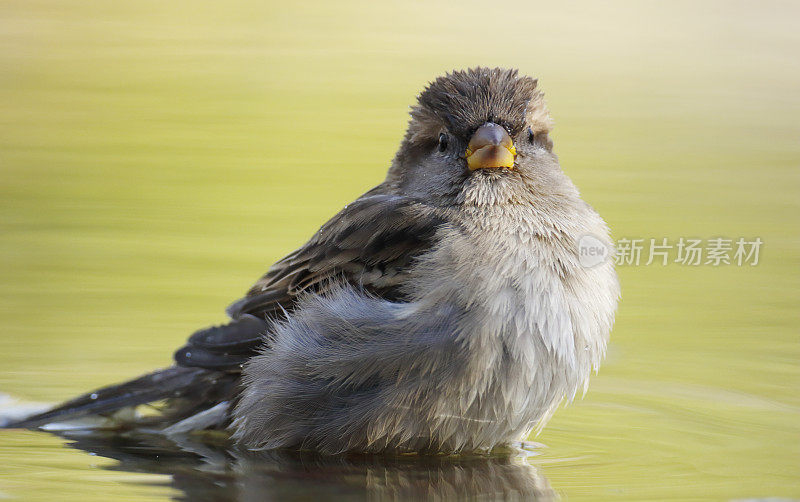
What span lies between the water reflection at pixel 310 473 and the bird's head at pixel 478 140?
1156mm

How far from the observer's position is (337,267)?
17.8ft

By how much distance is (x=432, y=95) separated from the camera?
5.65 m

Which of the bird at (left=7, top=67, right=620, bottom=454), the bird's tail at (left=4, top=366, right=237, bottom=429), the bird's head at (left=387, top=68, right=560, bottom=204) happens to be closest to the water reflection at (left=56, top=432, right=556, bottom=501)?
the bird at (left=7, top=67, right=620, bottom=454)

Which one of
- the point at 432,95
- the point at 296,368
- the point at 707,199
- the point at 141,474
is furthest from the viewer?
the point at 707,199

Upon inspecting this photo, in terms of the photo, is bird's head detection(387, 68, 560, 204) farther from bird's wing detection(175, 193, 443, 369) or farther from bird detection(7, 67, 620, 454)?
bird's wing detection(175, 193, 443, 369)

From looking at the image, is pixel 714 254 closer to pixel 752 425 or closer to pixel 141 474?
pixel 752 425

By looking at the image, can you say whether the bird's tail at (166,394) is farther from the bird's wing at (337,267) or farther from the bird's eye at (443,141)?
the bird's eye at (443,141)

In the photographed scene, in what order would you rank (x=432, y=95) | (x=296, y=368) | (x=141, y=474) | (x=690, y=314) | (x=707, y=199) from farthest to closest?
1. (x=707, y=199)
2. (x=690, y=314)
3. (x=432, y=95)
4. (x=296, y=368)
5. (x=141, y=474)

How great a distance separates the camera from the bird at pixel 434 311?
4.99 meters

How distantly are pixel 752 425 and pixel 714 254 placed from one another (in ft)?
12.0

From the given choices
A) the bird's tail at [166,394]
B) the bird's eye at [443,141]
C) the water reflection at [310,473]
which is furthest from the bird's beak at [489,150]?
the bird's tail at [166,394]

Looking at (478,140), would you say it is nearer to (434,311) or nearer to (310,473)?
(434,311)

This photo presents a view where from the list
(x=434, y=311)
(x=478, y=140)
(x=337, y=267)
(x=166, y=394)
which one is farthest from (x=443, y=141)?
(x=166, y=394)

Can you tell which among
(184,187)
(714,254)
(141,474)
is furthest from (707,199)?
(141,474)
